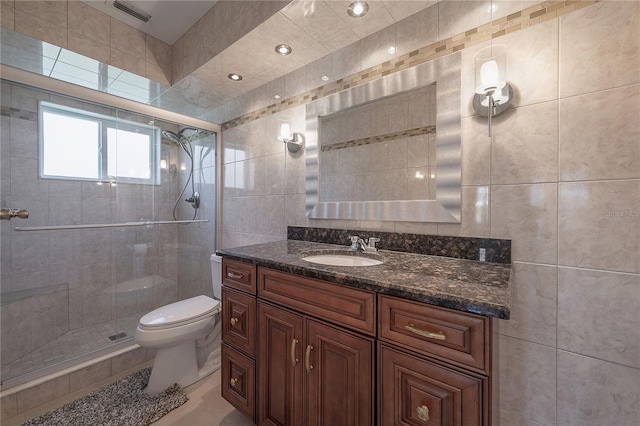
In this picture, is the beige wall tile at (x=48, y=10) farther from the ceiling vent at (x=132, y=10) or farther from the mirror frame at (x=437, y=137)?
the mirror frame at (x=437, y=137)

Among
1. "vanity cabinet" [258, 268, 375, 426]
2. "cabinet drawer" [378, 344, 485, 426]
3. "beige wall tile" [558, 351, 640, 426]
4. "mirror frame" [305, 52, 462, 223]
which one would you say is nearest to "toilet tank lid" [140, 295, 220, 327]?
"vanity cabinet" [258, 268, 375, 426]

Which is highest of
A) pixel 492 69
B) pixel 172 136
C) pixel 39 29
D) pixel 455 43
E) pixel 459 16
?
pixel 39 29

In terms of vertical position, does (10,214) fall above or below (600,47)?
below

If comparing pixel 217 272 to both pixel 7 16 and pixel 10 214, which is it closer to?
pixel 10 214

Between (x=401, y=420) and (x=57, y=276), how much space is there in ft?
7.94

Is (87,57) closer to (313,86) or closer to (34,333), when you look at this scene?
(313,86)

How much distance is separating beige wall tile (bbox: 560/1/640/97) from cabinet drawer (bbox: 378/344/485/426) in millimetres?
1101

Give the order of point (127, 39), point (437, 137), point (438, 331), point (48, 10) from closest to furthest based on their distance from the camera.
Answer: point (438, 331) → point (437, 137) → point (48, 10) → point (127, 39)

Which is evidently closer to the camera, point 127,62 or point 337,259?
point 337,259

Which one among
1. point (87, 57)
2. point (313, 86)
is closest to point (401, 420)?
point (313, 86)

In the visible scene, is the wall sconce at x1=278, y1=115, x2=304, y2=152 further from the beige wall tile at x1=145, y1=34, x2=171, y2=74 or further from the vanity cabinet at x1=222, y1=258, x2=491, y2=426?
the beige wall tile at x1=145, y1=34, x2=171, y2=74

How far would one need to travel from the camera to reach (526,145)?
1.05 meters

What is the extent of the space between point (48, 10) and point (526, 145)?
2.96 m

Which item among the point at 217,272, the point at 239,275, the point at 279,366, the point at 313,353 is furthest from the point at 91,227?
the point at 313,353
